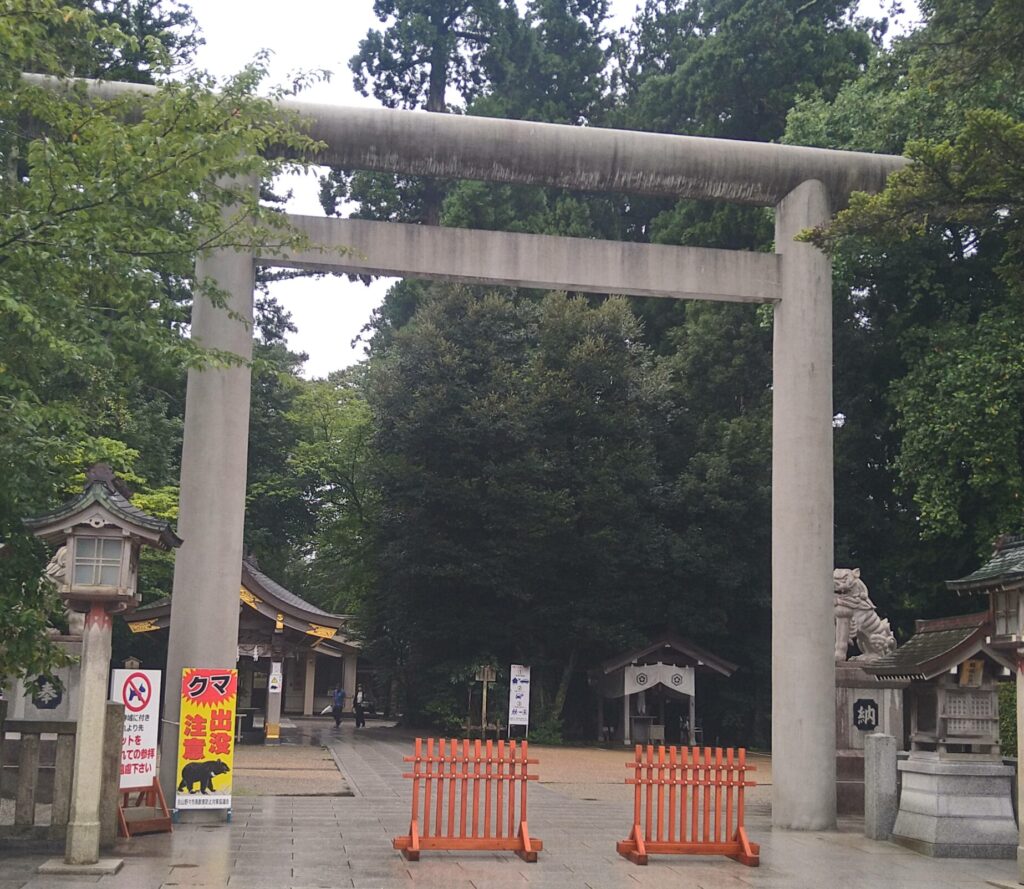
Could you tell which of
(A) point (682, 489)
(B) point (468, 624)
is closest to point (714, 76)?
(A) point (682, 489)

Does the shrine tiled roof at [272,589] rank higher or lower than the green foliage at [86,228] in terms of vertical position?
lower

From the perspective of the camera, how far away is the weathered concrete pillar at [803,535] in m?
14.2

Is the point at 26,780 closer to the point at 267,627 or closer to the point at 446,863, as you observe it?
the point at 446,863

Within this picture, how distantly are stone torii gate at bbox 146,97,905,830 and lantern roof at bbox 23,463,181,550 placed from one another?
2265 millimetres

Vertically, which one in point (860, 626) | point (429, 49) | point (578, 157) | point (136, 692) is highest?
point (429, 49)

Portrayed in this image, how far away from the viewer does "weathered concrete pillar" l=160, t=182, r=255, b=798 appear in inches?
527

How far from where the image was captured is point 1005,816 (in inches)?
513

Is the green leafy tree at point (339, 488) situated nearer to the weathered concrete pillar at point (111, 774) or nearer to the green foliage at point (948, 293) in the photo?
the green foliage at point (948, 293)

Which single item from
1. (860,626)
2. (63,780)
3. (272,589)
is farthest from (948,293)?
(63,780)

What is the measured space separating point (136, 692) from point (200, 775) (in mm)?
1254

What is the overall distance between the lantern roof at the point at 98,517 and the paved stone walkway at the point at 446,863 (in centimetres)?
290

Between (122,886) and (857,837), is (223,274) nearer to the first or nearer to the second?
(122,886)

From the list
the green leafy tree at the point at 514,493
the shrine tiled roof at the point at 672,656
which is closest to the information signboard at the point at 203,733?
the green leafy tree at the point at 514,493

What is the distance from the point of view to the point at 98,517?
11.0 meters
